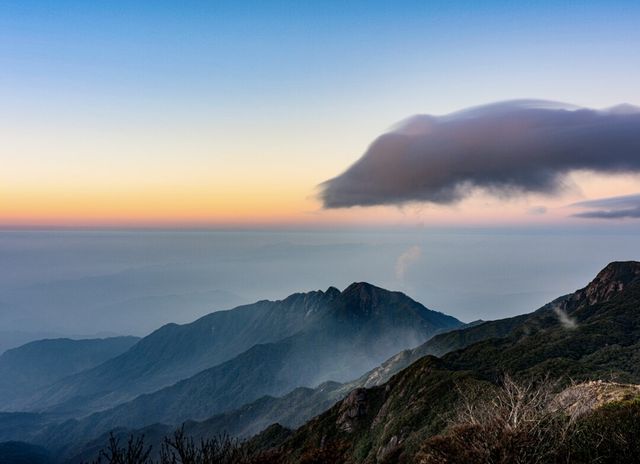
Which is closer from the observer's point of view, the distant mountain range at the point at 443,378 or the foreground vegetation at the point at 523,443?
the foreground vegetation at the point at 523,443

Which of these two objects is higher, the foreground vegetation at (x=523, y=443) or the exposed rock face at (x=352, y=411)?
the foreground vegetation at (x=523, y=443)

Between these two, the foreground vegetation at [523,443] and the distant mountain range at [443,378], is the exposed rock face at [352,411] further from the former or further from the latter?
the foreground vegetation at [523,443]

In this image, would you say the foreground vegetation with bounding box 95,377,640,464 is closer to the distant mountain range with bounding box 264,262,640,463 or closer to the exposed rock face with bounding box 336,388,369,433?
the distant mountain range with bounding box 264,262,640,463

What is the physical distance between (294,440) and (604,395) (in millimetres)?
117921

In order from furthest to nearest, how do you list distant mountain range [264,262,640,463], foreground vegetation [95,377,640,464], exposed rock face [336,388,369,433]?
exposed rock face [336,388,369,433] → distant mountain range [264,262,640,463] → foreground vegetation [95,377,640,464]

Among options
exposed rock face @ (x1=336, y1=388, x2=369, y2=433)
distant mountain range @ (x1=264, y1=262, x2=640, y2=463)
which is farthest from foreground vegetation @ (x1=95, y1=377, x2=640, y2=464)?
exposed rock face @ (x1=336, y1=388, x2=369, y2=433)

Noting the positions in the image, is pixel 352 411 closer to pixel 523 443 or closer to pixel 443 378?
pixel 443 378

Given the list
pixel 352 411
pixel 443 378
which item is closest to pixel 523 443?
pixel 443 378

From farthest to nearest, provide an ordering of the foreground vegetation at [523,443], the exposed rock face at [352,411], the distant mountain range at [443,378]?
the exposed rock face at [352,411]
the distant mountain range at [443,378]
the foreground vegetation at [523,443]

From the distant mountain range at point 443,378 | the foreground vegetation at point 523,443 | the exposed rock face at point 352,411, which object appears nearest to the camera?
the foreground vegetation at point 523,443

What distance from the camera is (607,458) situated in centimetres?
2886

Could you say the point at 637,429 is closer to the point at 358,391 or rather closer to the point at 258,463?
the point at 258,463

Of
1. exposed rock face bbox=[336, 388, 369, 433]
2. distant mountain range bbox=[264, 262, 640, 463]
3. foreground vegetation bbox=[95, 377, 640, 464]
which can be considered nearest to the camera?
foreground vegetation bbox=[95, 377, 640, 464]

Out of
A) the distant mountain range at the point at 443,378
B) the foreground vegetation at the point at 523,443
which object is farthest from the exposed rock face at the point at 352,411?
→ the foreground vegetation at the point at 523,443
